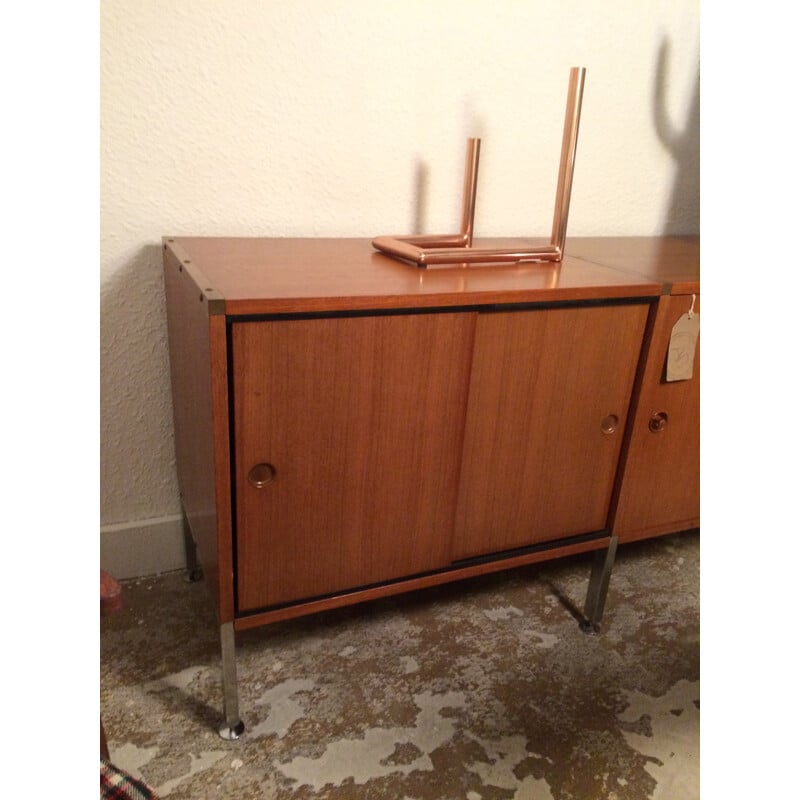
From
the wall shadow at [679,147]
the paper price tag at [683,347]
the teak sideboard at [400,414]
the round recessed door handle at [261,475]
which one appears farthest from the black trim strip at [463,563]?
the wall shadow at [679,147]

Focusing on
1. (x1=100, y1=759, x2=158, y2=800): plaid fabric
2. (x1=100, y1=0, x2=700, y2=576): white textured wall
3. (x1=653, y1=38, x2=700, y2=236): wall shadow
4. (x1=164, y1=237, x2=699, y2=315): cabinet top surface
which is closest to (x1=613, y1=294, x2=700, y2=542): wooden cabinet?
(x1=164, y1=237, x2=699, y2=315): cabinet top surface

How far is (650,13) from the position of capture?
147cm

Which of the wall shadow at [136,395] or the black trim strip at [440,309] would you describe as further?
the wall shadow at [136,395]

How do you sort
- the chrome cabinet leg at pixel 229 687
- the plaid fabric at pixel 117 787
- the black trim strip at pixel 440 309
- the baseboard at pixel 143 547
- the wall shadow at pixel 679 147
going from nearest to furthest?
the plaid fabric at pixel 117 787 < the black trim strip at pixel 440 309 < the chrome cabinet leg at pixel 229 687 < the baseboard at pixel 143 547 < the wall shadow at pixel 679 147

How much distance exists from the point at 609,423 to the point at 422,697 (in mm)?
562

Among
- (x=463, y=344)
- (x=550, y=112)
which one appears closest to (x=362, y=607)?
(x=463, y=344)

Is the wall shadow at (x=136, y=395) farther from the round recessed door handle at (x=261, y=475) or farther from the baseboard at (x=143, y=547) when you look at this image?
the round recessed door handle at (x=261, y=475)

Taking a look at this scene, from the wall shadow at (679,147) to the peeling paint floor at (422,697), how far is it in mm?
913

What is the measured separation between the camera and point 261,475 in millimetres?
935

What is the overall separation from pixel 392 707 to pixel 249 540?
1.32 ft

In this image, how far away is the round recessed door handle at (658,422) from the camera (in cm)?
122

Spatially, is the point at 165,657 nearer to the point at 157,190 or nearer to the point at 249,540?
the point at 249,540

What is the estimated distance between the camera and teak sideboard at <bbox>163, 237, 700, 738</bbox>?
2.93ft

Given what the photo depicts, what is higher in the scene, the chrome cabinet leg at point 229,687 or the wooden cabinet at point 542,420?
the wooden cabinet at point 542,420
